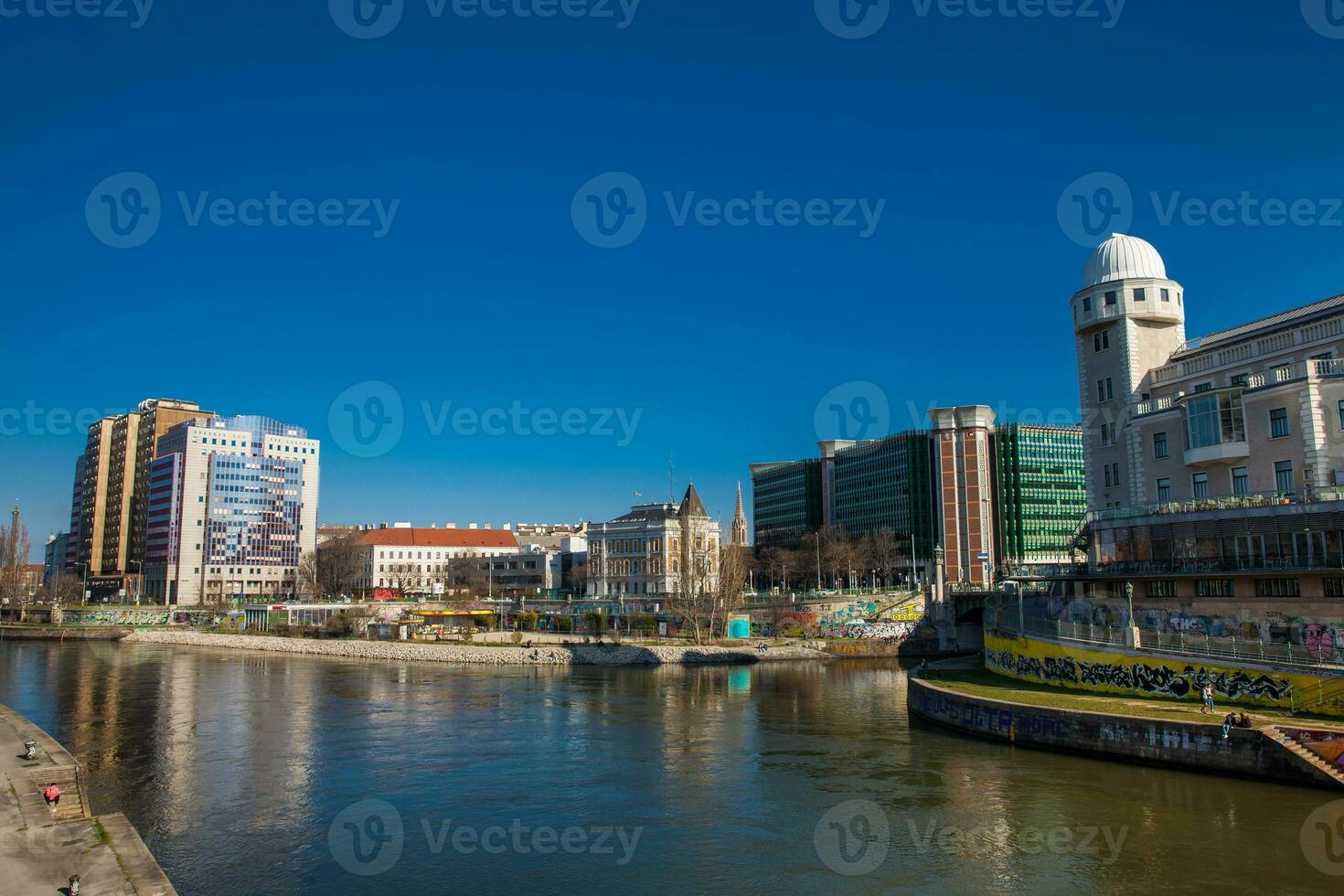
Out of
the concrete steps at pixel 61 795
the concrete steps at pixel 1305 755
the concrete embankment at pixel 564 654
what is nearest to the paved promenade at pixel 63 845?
the concrete steps at pixel 61 795

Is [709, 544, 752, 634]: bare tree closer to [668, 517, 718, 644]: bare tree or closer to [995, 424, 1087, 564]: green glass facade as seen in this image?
[668, 517, 718, 644]: bare tree

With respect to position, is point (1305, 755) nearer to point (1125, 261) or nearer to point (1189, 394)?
point (1189, 394)

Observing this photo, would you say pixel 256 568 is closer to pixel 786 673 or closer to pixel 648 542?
pixel 648 542

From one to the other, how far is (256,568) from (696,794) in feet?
556

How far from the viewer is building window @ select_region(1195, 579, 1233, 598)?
160ft

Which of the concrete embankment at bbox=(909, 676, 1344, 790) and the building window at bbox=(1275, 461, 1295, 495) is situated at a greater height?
the building window at bbox=(1275, 461, 1295, 495)

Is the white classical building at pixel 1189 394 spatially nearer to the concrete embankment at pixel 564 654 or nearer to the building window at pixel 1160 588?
the building window at pixel 1160 588

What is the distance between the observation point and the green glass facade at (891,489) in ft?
540

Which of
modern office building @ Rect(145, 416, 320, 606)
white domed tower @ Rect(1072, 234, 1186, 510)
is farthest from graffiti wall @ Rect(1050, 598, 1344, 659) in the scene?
modern office building @ Rect(145, 416, 320, 606)

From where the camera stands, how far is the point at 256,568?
186 metres

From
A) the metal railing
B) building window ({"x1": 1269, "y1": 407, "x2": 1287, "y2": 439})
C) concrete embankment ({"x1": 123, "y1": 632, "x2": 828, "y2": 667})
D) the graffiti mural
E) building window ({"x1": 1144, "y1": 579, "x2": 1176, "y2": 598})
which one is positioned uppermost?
building window ({"x1": 1269, "y1": 407, "x2": 1287, "y2": 439})

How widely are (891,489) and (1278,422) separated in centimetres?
12049

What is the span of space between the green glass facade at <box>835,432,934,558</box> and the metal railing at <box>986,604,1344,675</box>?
10817 cm
